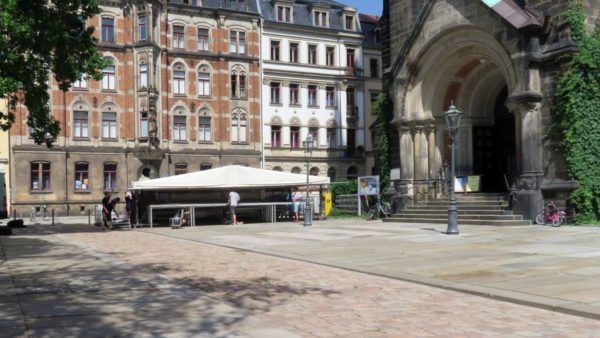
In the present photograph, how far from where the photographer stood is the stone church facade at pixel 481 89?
2030 centimetres

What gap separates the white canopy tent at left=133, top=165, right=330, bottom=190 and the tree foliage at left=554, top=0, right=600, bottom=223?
35.4 feet

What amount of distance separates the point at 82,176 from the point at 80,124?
12.5ft

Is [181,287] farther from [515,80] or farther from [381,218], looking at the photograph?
[381,218]

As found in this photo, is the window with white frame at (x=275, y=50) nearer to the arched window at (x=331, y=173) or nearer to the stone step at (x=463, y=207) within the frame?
the arched window at (x=331, y=173)

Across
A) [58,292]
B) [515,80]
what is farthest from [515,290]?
[515,80]

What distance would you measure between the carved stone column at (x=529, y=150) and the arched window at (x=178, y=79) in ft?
107

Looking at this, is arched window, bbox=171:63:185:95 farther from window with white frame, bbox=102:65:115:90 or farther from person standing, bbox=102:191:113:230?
person standing, bbox=102:191:113:230

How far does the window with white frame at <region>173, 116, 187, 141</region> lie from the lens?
48594 mm

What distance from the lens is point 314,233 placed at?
19359 millimetres

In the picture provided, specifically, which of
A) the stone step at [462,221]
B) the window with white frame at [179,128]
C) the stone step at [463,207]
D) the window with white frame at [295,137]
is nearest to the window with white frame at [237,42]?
the window with white frame at [179,128]

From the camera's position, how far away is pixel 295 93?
5306 cm

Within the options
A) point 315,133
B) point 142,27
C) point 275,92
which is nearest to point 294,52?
point 275,92

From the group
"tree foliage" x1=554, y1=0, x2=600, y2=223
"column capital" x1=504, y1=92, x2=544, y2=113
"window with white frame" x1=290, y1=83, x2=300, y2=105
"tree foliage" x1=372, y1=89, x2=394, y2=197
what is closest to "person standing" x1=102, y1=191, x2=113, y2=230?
"tree foliage" x1=372, y1=89, x2=394, y2=197

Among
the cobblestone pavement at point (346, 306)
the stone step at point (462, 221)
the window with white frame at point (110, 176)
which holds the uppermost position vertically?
the window with white frame at point (110, 176)
